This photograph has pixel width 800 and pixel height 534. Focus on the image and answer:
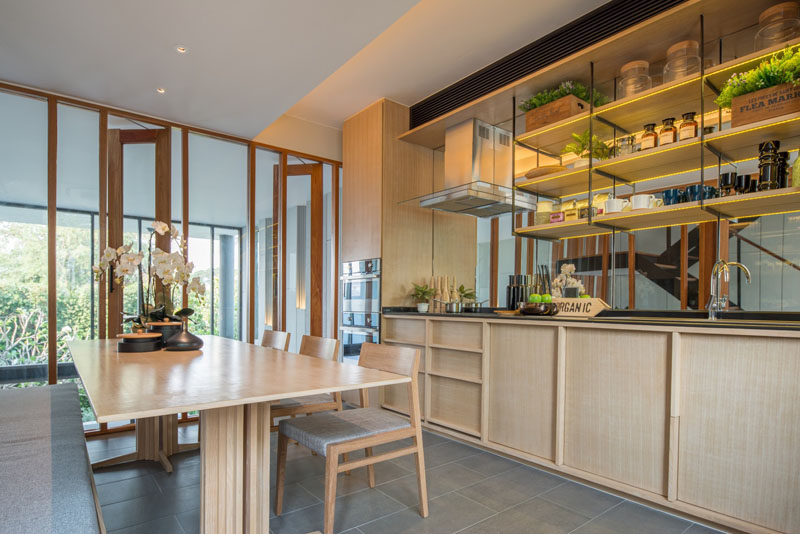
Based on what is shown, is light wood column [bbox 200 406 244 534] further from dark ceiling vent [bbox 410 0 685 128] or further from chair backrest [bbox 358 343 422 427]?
dark ceiling vent [bbox 410 0 685 128]

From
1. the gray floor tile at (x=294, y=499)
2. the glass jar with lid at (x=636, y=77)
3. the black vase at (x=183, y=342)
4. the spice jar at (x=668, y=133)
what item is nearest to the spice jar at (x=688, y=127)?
the spice jar at (x=668, y=133)

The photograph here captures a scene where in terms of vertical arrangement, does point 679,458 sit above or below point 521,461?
above

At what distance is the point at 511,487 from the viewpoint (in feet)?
8.06

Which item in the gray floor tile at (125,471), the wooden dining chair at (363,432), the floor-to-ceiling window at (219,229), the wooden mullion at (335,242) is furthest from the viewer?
the wooden mullion at (335,242)

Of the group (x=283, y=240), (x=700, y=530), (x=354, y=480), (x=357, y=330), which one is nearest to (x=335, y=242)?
(x=283, y=240)

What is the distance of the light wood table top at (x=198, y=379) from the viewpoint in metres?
1.15

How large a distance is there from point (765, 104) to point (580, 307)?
4.57ft

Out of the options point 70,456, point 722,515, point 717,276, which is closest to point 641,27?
point 717,276

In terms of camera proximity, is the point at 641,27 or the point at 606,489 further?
the point at 641,27

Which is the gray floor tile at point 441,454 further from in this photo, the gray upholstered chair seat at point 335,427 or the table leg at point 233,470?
the table leg at point 233,470

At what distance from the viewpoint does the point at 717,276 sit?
2451mm

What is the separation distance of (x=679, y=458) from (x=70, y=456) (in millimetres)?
2510

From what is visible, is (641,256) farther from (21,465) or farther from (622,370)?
(21,465)

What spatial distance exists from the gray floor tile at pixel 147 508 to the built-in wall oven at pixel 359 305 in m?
2.10
